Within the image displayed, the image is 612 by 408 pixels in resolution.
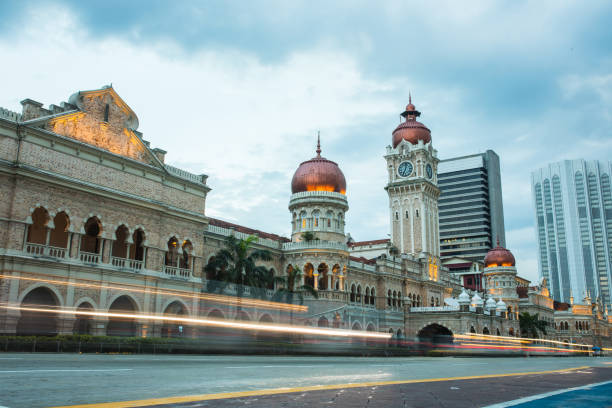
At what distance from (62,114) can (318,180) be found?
79.8ft

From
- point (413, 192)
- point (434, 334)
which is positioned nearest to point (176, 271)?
point (434, 334)

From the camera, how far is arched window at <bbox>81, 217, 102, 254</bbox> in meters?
30.3

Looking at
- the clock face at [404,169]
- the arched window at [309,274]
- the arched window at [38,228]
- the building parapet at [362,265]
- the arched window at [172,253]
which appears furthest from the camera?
the clock face at [404,169]

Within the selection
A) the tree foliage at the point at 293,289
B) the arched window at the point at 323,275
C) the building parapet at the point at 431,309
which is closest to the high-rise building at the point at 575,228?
the building parapet at the point at 431,309

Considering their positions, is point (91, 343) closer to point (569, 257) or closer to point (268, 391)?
point (268, 391)

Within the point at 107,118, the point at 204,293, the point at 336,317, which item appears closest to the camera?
the point at 107,118

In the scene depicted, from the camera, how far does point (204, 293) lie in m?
34.4

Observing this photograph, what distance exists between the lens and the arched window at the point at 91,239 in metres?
30.3

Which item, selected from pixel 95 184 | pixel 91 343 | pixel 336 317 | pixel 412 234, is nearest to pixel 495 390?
pixel 91 343

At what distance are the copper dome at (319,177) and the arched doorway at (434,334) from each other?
18.1 metres

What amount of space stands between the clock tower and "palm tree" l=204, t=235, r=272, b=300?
34969 millimetres

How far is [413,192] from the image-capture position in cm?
6962

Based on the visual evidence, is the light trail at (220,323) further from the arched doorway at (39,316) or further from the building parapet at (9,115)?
the building parapet at (9,115)

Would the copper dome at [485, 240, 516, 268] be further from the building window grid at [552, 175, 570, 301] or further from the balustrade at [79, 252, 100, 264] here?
the building window grid at [552, 175, 570, 301]
